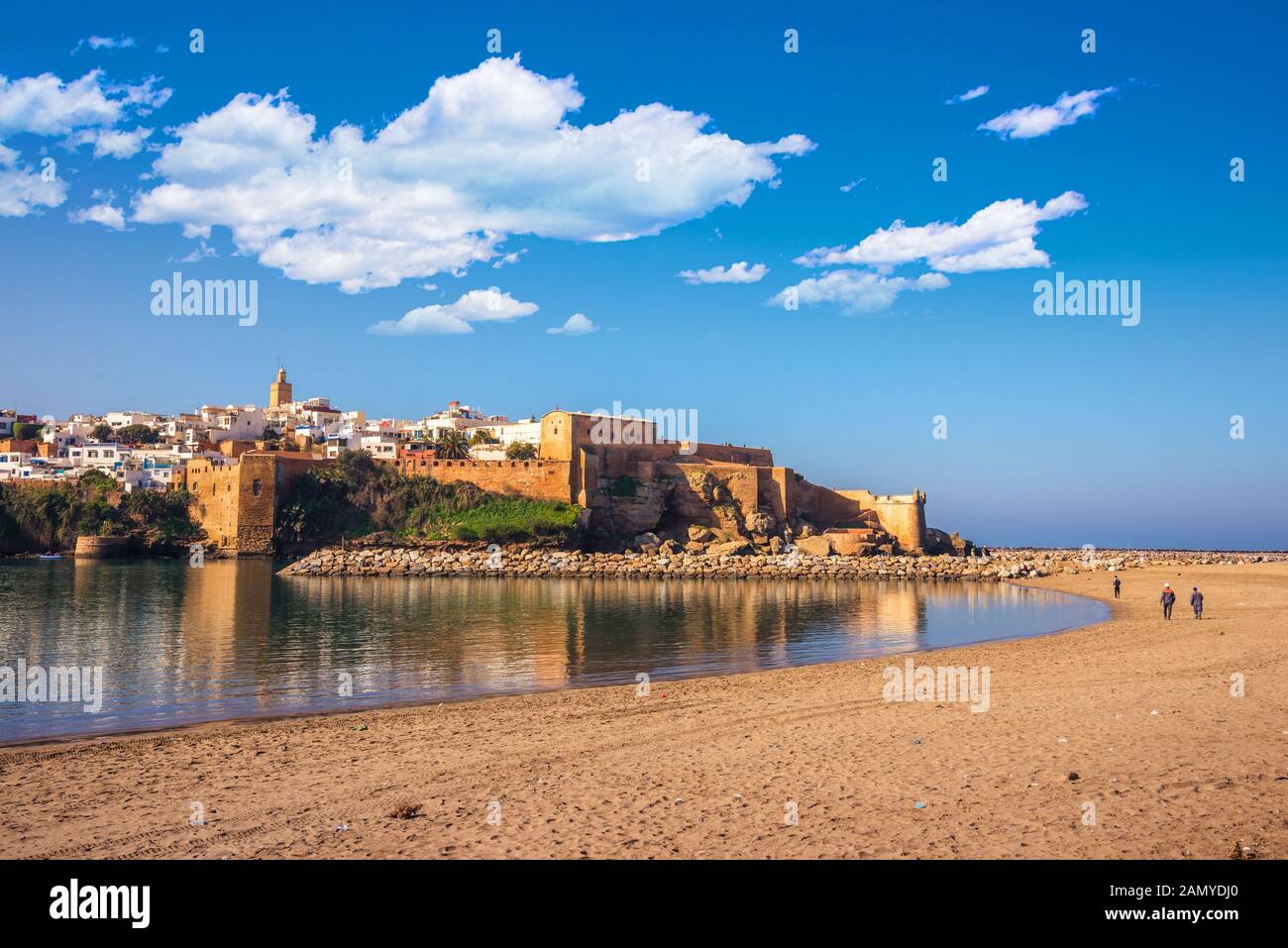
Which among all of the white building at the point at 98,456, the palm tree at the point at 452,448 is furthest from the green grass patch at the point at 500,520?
the white building at the point at 98,456

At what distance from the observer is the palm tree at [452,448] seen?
63.3 metres

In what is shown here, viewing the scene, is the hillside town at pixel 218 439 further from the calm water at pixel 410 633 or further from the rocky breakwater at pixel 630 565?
the calm water at pixel 410 633

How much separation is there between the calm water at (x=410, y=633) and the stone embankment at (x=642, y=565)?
529 centimetres

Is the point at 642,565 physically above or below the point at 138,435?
below

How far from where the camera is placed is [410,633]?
2109cm

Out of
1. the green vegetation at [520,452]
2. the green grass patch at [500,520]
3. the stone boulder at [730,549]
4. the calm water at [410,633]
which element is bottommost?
the calm water at [410,633]

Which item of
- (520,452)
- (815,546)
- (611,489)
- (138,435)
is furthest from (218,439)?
(815,546)

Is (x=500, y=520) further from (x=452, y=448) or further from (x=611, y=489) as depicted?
(x=452, y=448)

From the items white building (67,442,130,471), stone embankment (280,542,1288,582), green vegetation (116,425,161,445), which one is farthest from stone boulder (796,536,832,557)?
green vegetation (116,425,161,445)

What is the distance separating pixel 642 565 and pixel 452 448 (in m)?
22.9

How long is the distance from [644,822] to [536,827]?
691 mm

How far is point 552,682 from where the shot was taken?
14234mm

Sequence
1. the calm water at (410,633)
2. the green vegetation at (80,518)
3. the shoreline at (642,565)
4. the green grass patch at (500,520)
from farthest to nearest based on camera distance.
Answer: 1. the green vegetation at (80,518)
2. the green grass patch at (500,520)
3. the shoreline at (642,565)
4. the calm water at (410,633)

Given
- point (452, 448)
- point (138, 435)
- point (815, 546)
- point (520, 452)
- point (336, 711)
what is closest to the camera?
point (336, 711)
